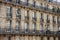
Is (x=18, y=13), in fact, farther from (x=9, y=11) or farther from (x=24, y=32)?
(x=24, y=32)

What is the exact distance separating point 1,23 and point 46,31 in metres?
15.4

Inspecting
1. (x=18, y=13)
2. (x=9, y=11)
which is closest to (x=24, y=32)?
(x=18, y=13)

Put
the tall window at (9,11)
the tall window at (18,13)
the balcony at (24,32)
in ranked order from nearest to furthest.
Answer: the balcony at (24,32) → the tall window at (9,11) → the tall window at (18,13)

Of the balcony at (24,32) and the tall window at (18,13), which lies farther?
the tall window at (18,13)

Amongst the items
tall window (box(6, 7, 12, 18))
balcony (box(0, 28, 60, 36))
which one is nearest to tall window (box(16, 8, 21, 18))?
tall window (box(6, 7, 12, 18))

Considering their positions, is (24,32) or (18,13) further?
(24,32)

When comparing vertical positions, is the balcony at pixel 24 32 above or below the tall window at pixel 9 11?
below

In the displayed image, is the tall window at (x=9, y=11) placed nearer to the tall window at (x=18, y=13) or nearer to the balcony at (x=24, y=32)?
the tall window at (x=18, y=13)

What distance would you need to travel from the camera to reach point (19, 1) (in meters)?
51.2

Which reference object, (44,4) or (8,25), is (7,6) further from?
(44,4)

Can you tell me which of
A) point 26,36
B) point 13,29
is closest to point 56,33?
point 26,36

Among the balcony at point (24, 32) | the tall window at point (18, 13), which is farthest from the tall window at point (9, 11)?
the balcony at point (24, 32)

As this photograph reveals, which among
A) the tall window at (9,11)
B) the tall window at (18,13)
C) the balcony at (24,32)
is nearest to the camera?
the balcony at (24,32)

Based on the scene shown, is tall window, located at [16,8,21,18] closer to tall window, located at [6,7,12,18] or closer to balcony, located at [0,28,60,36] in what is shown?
tall window, located at [6,7,12,18]
